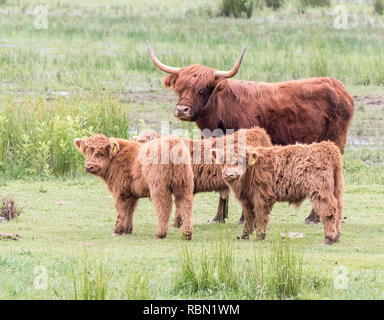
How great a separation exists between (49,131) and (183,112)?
13.4 ft

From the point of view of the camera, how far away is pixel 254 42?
906 inches

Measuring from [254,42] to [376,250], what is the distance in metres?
14.4

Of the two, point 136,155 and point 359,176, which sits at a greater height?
point 136,155

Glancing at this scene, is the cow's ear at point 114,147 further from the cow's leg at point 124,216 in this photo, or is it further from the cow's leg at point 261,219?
the cow's leg at point 261,219

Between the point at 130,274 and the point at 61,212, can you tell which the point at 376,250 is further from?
the point at 61,212

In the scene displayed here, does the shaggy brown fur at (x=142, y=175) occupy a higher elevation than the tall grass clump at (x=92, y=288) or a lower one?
higher

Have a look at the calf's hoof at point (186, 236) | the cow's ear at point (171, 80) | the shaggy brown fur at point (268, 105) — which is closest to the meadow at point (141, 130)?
the calf's hoof at point (186, 236)

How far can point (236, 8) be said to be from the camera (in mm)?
26484

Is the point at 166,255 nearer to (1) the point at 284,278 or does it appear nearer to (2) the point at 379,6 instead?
(1) the point at 284,278

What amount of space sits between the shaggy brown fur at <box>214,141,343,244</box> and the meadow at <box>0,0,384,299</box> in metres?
0.38

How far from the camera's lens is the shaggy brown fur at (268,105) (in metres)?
10.7

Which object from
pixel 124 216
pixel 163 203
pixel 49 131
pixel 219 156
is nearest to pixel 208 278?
pixel 163 203

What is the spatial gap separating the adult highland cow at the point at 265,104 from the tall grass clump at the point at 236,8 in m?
15.0
